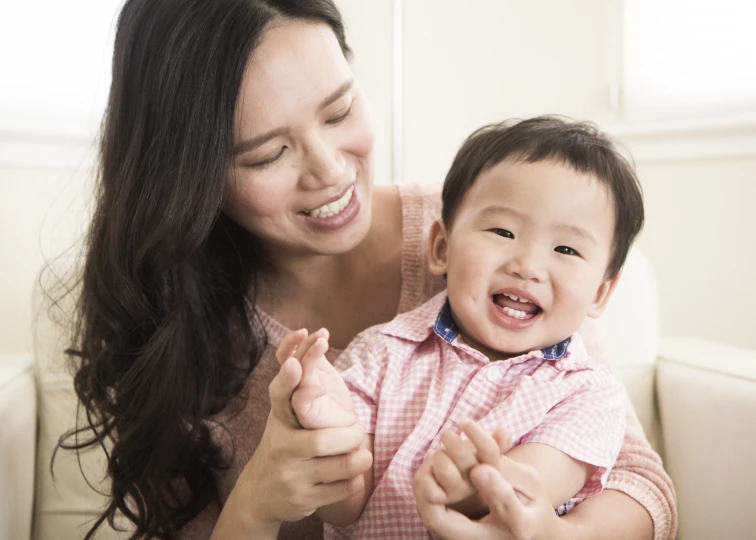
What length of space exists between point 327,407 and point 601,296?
0.46 meters

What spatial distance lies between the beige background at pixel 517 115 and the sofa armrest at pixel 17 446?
732 mm

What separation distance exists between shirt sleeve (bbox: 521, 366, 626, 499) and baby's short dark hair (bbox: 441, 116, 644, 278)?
0.17 m

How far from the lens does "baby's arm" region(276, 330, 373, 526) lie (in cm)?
85

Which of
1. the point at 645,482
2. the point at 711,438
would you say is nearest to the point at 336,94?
the point at 645,482

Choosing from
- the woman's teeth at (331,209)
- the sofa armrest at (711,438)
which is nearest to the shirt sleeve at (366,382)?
the woman's teeth at (331,209)

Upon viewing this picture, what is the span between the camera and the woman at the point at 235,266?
3.52 feet

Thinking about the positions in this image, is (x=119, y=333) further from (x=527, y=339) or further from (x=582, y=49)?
(x=582, y=49)

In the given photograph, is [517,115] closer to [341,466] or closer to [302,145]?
[302,145]

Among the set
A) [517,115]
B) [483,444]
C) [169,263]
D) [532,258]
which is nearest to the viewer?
[483,444]

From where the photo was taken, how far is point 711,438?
1357 mm

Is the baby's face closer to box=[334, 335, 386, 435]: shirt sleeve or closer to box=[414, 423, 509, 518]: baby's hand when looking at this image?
box=[334, 335, 386, 435]: shirt sleeve

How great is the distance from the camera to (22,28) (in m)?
2.21

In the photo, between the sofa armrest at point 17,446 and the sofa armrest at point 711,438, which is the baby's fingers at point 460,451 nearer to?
the sofa armrest at point 711,438

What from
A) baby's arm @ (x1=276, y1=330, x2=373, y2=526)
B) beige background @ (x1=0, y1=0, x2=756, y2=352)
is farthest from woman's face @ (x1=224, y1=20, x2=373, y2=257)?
beige background @ (x1=0, y1=0, x2=756, y2=352)
